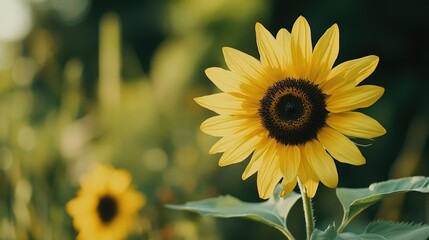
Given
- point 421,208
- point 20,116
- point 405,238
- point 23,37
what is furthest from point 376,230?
point 23,37

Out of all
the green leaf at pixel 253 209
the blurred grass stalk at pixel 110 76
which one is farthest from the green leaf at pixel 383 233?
the blurred grass stalk at pixel 110 76

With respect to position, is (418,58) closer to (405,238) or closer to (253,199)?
(253,199)

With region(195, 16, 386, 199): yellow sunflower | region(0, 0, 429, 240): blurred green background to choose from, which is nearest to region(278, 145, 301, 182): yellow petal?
region(195, 16, 386, 199): yellow sunflower

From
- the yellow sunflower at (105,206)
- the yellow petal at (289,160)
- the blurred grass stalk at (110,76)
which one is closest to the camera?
the yellow petal at (289,160)

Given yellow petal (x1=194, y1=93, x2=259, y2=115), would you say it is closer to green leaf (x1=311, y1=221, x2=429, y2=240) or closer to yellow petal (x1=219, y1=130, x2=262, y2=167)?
yellow petal (x1=219, y1=130, x2=262, y2=167)

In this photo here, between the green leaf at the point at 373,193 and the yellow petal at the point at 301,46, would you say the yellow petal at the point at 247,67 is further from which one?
the green leaf at the point at 373,193

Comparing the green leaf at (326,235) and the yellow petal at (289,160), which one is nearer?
the green leaf at (326,235)

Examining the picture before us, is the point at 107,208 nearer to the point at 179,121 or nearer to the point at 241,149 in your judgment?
the point at 241,149
